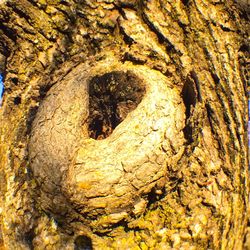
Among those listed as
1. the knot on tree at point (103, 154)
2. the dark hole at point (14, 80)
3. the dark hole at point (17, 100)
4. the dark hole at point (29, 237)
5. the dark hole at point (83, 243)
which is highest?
the knot on tree at point (103, 154)

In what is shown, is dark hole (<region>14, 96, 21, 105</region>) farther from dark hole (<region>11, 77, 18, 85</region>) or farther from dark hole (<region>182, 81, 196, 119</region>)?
dark hole (<region>182, 81, 196, 119</region>)

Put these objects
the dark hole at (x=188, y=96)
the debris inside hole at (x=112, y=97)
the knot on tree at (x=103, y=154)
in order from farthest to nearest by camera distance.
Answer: the debris inside hole at (x=112, y=97)
the dark hole at (x=188, y=96)
the knot on tree at (x=103, y=154)

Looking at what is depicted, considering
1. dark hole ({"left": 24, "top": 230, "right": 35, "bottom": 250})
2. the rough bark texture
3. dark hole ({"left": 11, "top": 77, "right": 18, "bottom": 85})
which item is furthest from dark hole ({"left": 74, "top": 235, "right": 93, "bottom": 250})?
dark hole ({"left": 11, "top": 77, "right": 18, "bottom": 85})

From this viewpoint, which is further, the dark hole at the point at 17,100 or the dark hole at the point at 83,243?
the dark hole at the point at 17,100

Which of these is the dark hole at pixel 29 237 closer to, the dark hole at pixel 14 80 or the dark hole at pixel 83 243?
the dark hole at pixel 83 243

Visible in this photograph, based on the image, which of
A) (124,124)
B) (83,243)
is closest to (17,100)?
(124,124)

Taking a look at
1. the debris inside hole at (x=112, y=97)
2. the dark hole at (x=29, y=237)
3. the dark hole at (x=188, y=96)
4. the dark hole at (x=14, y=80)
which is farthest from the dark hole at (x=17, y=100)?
the dark hole at (x=188, y=96)

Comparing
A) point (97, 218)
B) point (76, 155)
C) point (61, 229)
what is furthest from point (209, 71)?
point (61, 229)
